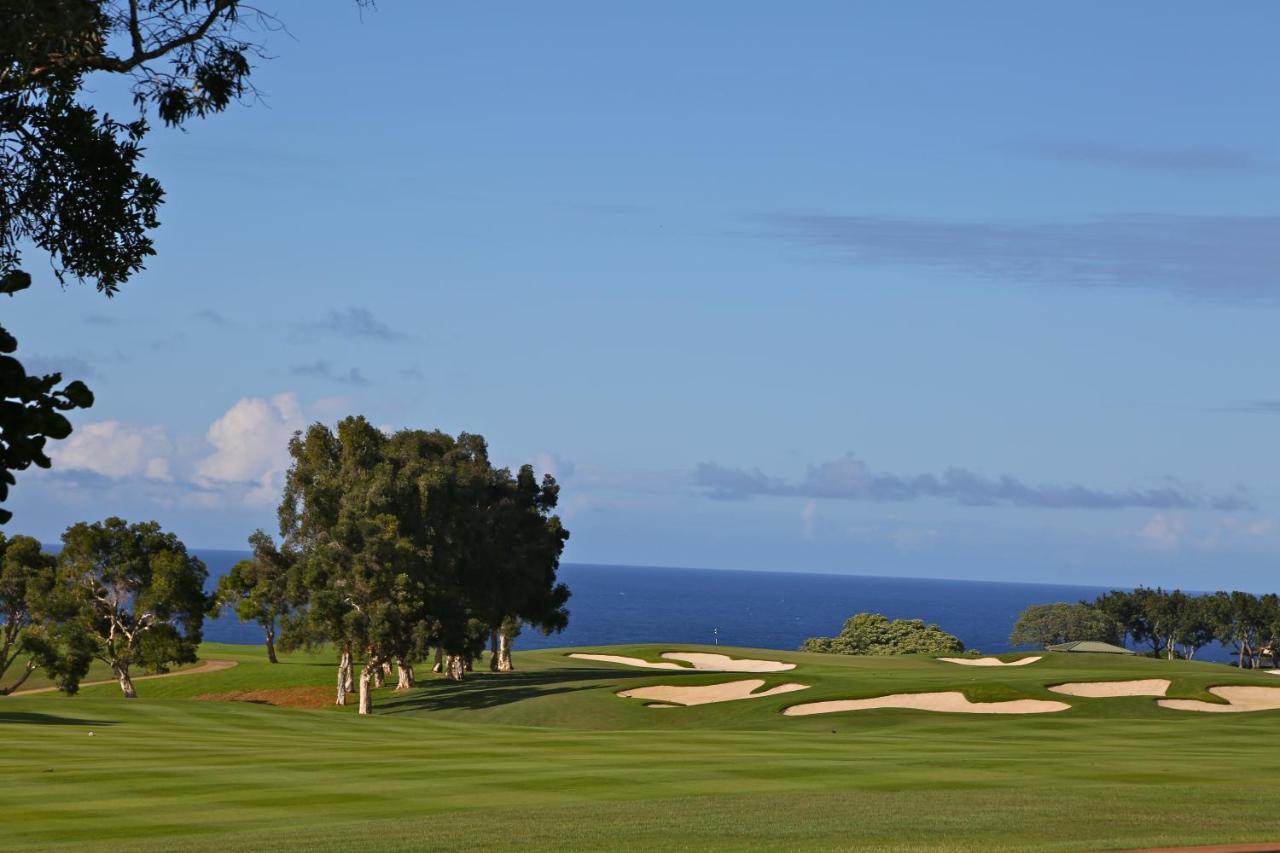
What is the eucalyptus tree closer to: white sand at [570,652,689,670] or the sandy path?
white sand at [570,652,689,670]

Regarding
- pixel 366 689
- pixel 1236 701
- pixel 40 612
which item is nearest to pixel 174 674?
pixel 40 612

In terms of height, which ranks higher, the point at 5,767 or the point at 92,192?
the point at 92,192

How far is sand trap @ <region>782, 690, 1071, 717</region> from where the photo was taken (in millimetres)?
46625

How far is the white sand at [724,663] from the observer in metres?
74.4

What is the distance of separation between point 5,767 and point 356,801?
31.3 ft

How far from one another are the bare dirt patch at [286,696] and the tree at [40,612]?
8260 mm

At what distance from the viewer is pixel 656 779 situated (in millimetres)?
25750

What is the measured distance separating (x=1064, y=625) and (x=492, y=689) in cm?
8427

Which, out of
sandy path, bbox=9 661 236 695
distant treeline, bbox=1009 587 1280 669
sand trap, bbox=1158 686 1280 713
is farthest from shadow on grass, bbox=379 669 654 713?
distant treeline, bbox=1009 587 1280 669

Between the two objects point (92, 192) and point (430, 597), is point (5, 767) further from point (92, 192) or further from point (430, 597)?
point (430, 597)

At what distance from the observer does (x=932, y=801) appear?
21.9m

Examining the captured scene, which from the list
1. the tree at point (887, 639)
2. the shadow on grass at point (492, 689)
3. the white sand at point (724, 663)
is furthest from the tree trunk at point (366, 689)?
the tree at point (887, 639)

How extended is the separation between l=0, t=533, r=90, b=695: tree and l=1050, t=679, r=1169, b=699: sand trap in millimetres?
40794

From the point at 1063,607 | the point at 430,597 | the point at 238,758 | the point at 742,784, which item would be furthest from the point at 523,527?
the point at 1063,607
